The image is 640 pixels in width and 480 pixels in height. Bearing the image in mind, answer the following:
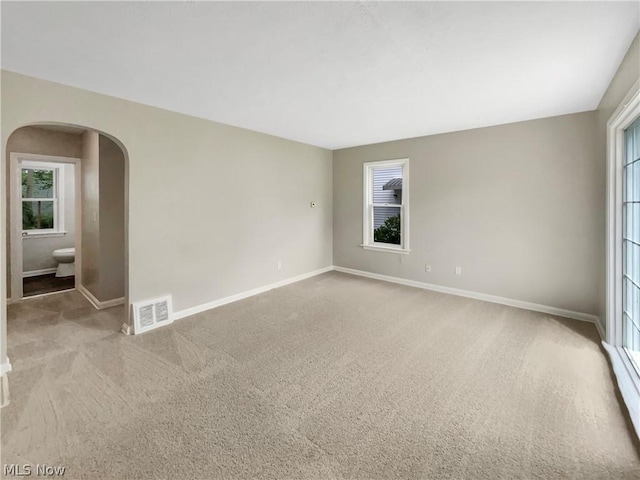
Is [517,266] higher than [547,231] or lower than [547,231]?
lower

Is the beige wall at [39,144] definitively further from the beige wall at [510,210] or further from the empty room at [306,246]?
the beige wall at [510,210]

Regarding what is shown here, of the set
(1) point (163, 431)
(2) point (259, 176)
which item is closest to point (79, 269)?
(2) point (259, 176)

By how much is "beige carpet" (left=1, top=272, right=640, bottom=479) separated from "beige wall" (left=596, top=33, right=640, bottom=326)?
59 cm

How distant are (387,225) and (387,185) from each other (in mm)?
712

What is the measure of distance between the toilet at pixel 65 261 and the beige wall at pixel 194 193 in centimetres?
313

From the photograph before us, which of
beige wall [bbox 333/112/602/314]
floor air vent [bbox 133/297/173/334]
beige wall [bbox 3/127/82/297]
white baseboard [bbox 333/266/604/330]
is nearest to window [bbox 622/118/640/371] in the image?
white baseboard [bbox 333/266/604/330]

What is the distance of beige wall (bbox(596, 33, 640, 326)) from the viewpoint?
6.55 feet

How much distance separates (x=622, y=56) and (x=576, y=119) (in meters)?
1.50

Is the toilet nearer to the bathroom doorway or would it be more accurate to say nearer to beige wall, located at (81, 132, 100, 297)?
the bathroom doorway

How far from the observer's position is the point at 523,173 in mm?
3824

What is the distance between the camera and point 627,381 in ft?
6.90

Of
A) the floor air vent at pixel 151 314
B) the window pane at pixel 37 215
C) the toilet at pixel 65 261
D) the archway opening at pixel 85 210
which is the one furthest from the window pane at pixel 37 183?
the floor air vent at pixel 151 314

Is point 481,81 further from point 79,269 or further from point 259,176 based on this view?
point 79,269

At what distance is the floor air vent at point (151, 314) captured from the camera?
3119 mm
